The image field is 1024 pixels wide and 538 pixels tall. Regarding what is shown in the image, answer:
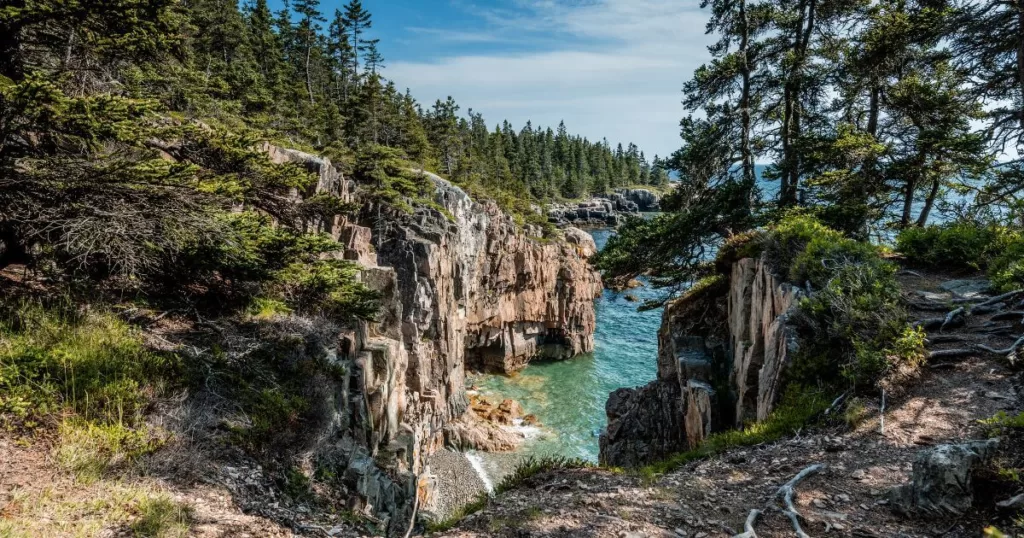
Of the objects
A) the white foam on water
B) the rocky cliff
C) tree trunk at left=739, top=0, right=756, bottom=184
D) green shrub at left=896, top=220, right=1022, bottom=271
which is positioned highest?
tree trunk at left=739, top=0, right=756, bottom=184

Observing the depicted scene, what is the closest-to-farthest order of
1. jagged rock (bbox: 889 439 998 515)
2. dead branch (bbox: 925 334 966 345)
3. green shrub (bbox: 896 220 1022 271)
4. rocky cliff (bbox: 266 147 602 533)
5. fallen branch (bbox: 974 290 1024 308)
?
jagged rock (bbox: 889 439 998 515) → dead branch (bbox: 925 334 966 345) → fallen branch (bbox: 974 290 1024 308) → rocky cliff (bbox: 266 147 602 533) → green shrub (bbox: 896 220 1022 271)

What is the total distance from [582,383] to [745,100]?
28360 mm

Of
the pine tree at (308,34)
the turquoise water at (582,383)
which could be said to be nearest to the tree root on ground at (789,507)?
the turquoise water at (582,383)

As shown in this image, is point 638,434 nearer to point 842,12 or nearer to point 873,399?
point 873,399

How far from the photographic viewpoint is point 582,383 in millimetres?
39719

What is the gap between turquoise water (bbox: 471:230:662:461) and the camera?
2961cm

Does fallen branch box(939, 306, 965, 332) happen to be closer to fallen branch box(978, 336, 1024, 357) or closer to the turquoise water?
fallen branch box(978, 336, 1024, 357)

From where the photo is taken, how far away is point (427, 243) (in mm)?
29500

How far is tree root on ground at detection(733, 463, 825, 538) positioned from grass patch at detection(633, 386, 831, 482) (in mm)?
1473

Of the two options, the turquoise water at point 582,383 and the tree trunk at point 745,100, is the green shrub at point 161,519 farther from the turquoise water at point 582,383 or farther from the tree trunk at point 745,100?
the turquoise water at point 582,383

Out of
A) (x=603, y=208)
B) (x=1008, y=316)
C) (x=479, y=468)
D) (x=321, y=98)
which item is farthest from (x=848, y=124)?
(x=603, y=208)

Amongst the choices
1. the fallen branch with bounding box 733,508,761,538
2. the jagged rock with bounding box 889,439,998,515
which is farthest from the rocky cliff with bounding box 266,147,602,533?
the jagged rock with bounding box 889,439,998,515

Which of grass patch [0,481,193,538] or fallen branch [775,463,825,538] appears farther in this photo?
fallen branch [775,463,825,538]

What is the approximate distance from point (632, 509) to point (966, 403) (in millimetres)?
5140
